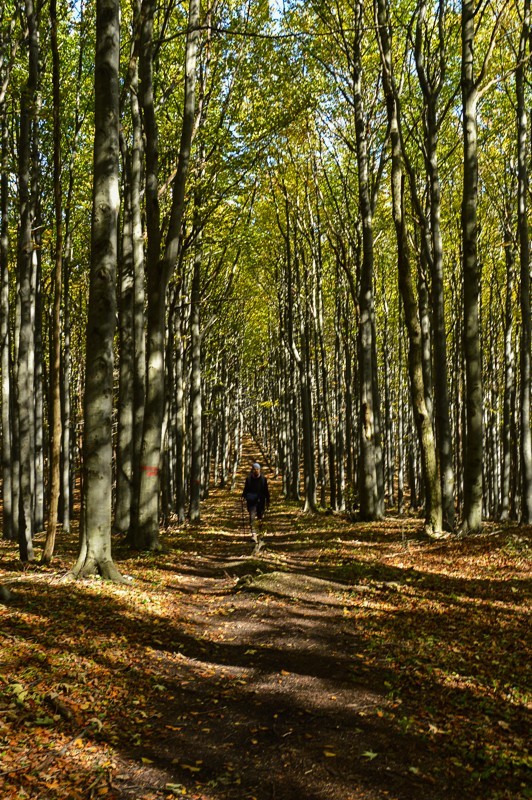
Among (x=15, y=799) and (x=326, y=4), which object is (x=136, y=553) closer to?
(x=15, y=799)

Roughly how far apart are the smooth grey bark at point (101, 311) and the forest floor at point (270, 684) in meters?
0.65

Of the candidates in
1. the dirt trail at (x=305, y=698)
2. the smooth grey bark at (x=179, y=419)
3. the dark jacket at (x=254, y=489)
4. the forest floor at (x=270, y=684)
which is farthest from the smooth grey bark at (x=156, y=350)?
the smooth grey bark at (x=179, y=419)

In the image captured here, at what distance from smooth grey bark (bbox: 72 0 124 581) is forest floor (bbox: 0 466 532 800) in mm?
653

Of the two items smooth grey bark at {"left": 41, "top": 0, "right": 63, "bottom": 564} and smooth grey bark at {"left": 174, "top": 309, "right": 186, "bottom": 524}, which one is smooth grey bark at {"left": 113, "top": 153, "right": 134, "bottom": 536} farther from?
smooth grey bark at {"left": 41, "top": 0, "right": 63, "bottom": 564}

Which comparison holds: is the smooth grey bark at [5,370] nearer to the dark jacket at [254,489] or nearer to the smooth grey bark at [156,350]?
the smooth grey bark at [156,350]

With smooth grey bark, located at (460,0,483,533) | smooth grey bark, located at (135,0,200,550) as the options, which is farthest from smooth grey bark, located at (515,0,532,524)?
smooth grey bark, located at (135,0,200,550)

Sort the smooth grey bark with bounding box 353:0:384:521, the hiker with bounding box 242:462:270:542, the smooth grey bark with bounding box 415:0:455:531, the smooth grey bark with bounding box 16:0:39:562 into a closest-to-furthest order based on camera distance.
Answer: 1. the smooth grey bark with bounding box 16:0:39:562
2. the smooth grey bark with bounding box 415:0:455:531
3. the hiker with bounding box 242:462:270:542
4. the smooth grey bark with bounding box 353:0:384:521

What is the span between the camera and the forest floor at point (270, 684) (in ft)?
11.6

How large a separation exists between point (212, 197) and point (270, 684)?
1302 centimetres

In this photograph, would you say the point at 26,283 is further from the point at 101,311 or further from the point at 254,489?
the point at 254,489

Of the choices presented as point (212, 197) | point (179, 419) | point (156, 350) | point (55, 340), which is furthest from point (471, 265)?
point (179, 419)

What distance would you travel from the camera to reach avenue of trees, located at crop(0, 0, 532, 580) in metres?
8.38

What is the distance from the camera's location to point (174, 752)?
3.82 m

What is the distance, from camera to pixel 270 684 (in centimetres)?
504
